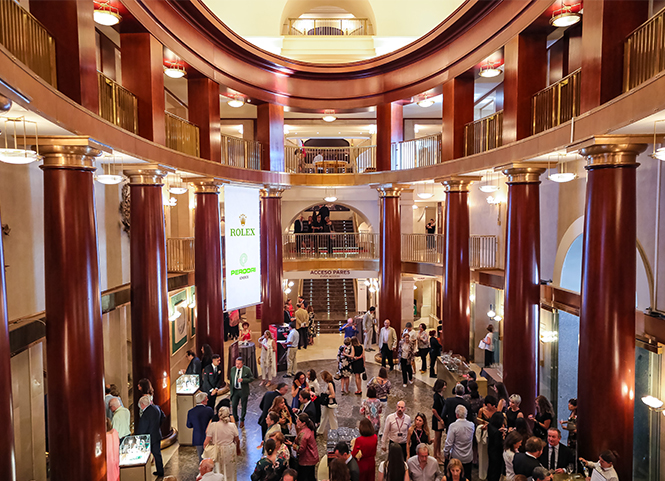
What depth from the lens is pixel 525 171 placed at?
8.70 m

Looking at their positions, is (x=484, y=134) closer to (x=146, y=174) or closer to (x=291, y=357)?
(x=146, y=174)

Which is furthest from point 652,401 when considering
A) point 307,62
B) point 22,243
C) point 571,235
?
point 307,62

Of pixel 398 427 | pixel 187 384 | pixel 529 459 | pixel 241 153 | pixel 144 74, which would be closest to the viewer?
pixel 529 459

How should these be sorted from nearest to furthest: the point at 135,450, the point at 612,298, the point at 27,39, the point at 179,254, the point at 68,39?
the point at 27,39 < the point at 68,39 < the point at 612,298 < the point at 135,450 < the point at 179,254

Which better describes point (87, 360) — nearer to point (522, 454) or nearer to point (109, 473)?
point (109, 473)

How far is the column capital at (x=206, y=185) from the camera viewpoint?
11477 mm

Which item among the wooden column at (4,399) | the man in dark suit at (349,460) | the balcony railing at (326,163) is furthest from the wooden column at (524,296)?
the balcony railing at (326,163)

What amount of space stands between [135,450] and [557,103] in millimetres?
9144

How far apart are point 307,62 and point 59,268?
1101 centimetres

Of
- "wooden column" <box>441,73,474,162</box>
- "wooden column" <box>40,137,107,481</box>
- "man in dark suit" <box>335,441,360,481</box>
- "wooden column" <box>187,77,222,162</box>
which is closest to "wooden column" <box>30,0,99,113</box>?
"wooden column" <box>40,137,107,481</box>

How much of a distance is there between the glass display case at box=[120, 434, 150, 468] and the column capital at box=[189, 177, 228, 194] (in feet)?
21.1

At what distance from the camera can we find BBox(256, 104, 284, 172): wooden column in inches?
546

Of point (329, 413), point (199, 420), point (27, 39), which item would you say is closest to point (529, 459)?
point (329, 413)

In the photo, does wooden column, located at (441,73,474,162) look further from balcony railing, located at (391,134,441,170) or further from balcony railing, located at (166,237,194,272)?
balcony railing, located at (166,237,194,272)
